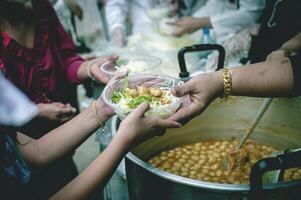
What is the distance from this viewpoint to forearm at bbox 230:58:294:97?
62.9 inches

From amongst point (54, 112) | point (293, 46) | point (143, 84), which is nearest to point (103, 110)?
point (143, 84)

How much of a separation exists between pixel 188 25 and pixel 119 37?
0.85 metres

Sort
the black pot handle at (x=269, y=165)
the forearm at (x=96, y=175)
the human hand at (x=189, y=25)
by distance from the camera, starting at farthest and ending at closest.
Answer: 1. the human hand at (x=189, y=25)
2. the forearm at (x=96, y=175)
3. the black pot handle at (x=269, y=165)

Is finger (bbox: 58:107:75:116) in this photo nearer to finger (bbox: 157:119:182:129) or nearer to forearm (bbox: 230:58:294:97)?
finger (bbox: 157:119:182:129)

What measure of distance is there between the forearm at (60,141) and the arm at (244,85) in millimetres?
463

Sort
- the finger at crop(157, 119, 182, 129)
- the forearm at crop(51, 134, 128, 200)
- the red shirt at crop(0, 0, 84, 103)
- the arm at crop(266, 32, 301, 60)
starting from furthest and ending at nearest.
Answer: the red shirt at crop(0, 0, 84, 103)
the arm at crop(266, 32, 301, 60)
the finger at crop(157, 119, 182, 129)
the forearm at crop(51, 134, 128, 200)

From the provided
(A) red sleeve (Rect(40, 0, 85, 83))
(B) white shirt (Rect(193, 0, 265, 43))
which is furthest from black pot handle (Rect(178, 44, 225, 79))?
(B) white shirt (Rect(193, 0, 265, 43))

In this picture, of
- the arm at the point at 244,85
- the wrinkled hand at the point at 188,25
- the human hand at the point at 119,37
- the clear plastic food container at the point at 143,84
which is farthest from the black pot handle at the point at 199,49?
the human hand at the point at 119,37

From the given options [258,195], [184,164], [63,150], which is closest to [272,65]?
[258,195]

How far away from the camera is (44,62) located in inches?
86.9

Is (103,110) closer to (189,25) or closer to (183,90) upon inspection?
(183,90)

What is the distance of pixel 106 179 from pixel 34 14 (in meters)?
1.40

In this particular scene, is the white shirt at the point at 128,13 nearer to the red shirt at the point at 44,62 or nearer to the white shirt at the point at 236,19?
the white shirt at the point at 236,19

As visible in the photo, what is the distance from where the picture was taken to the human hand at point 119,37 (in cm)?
394
